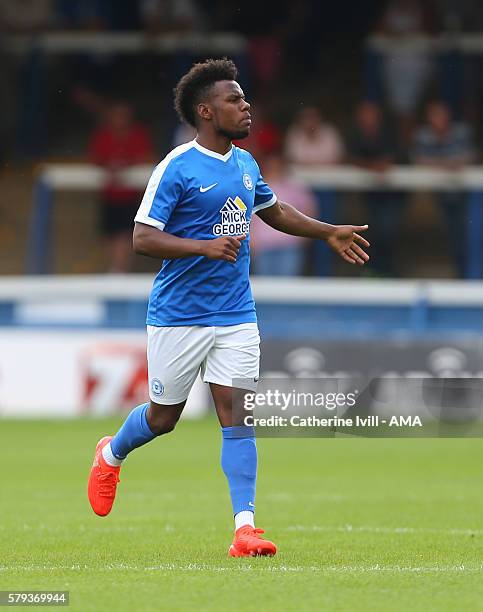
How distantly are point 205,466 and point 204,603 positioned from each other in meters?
6.86

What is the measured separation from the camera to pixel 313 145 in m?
19.3

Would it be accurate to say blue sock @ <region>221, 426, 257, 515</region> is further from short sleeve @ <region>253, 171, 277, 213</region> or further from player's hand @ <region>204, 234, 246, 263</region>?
short sleeve @ <region>253, 171, 277, 213</region>

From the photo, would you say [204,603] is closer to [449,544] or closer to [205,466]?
[449,544]

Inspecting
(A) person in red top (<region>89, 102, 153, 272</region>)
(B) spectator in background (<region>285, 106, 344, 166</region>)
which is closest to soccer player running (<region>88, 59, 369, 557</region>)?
(B) spectator in background (<region>285, 106, 344, 166</region>)

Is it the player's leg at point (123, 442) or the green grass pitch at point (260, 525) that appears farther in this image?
the player's leg at point (123, 442)

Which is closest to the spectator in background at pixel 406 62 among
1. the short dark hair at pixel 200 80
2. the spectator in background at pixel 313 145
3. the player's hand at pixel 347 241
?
the spectator in background at pixel 313 145

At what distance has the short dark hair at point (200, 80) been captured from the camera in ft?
23.8

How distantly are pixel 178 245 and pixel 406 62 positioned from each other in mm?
13939

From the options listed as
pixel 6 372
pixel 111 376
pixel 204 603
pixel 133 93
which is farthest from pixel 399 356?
pixel 204 603

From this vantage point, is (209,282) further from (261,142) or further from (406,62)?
(406,62)

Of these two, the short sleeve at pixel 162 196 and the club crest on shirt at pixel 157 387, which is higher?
the short sleeve at pixel 162 196

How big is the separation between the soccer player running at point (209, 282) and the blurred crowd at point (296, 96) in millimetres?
10761

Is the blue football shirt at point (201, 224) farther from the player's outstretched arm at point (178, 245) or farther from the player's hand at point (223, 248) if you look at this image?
the player's hand at point (223, 248)

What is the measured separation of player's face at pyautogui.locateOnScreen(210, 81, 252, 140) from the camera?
7172mm
